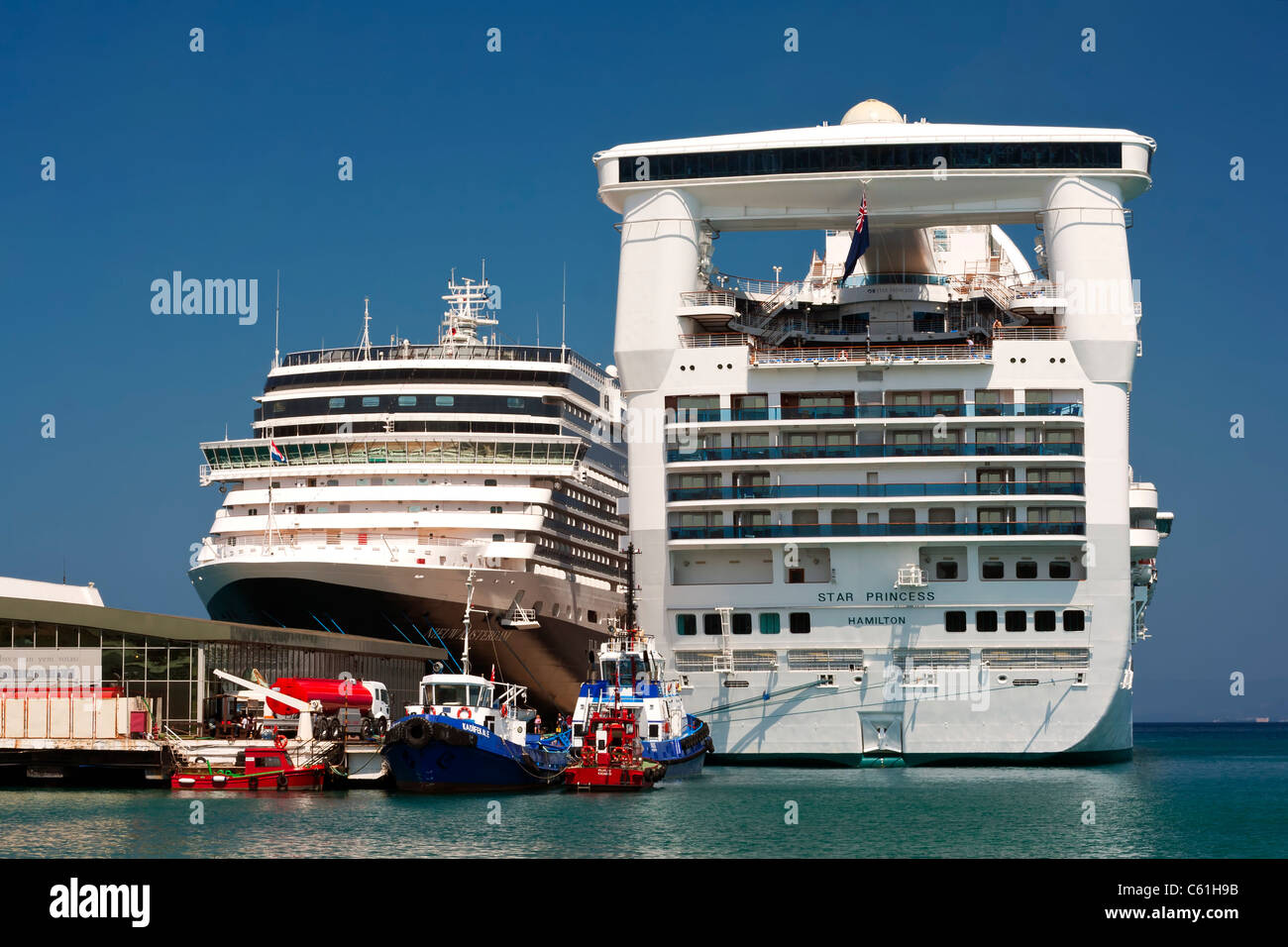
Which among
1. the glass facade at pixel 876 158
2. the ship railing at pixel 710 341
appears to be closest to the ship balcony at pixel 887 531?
the ship railing at pixel 710 341

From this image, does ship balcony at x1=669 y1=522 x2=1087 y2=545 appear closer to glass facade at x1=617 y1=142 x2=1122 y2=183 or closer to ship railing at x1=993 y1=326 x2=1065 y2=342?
ship railing at x1=993 y1=326 x2=1065 y2=342

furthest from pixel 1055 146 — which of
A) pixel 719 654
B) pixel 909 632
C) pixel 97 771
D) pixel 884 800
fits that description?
pixel 97 771

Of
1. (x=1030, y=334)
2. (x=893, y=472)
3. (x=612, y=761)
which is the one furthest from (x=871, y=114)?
(x=612, y=761)

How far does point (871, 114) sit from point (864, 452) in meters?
17.9

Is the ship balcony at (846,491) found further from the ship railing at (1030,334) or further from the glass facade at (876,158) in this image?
the glass facade at (876,158)

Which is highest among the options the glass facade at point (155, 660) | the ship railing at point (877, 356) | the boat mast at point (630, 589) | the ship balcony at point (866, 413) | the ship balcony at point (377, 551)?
the ship railing at point (877, 356)

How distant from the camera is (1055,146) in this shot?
58906 mm

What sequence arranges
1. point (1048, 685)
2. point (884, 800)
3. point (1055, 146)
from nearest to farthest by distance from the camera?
point (884, 800) → point (1048, 685) → point (1055, 146)

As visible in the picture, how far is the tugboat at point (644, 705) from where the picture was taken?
50.6 metres

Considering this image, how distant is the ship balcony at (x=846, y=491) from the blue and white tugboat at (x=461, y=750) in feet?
42.3

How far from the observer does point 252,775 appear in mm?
45625

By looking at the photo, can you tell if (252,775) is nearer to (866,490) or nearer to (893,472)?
(866,490)
